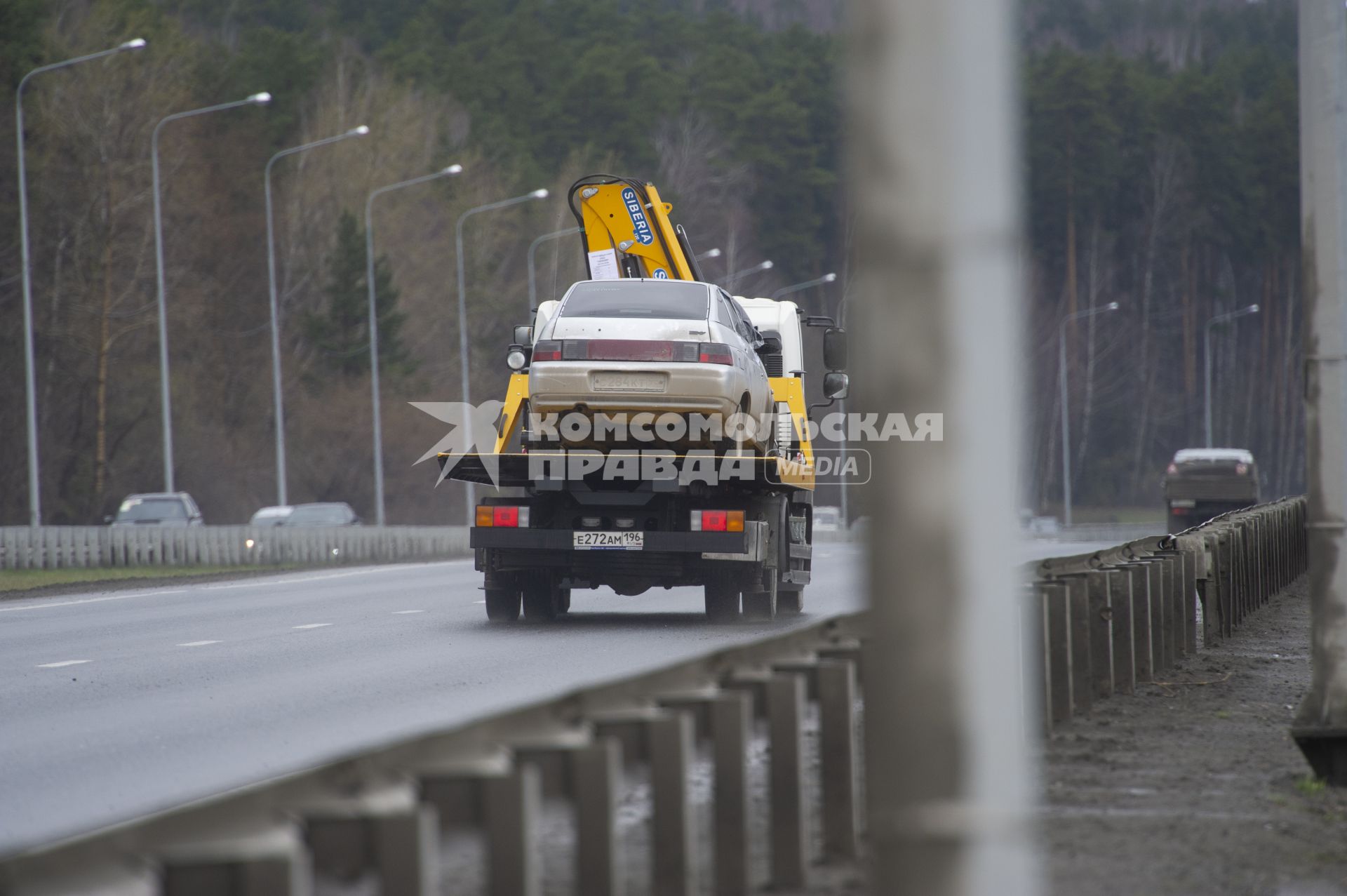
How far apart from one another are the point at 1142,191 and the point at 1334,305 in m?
106

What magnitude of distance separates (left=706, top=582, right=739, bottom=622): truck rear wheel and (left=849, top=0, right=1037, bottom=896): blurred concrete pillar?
16561 mm

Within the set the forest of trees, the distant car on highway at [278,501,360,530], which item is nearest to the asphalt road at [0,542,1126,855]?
the distant car on highway at [278,501,360,530]

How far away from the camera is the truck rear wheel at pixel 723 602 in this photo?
19766 mm

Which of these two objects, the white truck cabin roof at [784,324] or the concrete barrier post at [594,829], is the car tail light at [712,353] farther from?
the concrete barrier post at [594,829]

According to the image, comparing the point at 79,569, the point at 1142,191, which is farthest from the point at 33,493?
the point at 1142,191

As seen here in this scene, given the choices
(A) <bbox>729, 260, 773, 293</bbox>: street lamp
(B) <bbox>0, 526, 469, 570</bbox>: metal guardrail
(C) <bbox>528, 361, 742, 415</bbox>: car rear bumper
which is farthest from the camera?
(A) <bbox>729, 260, 773, 293</bbox>: street lamp

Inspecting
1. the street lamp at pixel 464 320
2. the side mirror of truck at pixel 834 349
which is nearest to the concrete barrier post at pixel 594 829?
the side mirror of truck at pixel 834 349

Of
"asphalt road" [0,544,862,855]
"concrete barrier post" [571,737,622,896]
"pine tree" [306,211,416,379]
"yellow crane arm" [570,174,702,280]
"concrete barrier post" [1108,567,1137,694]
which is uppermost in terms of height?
"pine tree" [306,211,416,379]

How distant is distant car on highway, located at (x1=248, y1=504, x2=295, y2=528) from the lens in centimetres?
5312

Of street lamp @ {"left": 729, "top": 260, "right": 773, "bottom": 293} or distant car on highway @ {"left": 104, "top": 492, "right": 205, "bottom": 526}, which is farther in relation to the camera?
street lamp @ {"left": 729, "top": 260, "right": 773, "bottom": 293}

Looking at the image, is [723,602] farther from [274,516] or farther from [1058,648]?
[274,516]

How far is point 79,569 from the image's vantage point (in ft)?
123

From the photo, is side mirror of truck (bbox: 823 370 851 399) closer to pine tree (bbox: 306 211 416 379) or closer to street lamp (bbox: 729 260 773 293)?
street lamp (bbox: 729 260 773 293)

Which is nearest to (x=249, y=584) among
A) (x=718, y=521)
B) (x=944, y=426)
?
(x=718, y=521)
